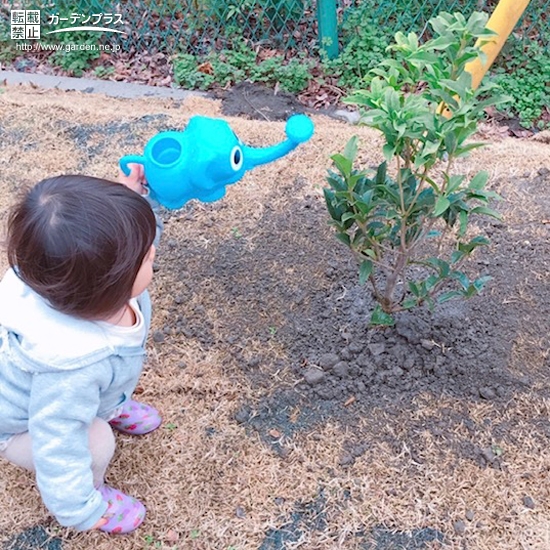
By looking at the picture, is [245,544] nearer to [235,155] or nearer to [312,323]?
[312,323]

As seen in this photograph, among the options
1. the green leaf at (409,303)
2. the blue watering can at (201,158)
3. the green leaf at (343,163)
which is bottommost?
the green leaf at (409,303)

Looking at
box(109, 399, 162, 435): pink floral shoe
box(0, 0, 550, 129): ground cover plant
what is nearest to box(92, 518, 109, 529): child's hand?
box(109, 399, 162, 435): pink floral shoe

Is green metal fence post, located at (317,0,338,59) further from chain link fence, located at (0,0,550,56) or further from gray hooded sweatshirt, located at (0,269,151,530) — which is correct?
gray hooded sweatshirt, located at (0,269,151,530)

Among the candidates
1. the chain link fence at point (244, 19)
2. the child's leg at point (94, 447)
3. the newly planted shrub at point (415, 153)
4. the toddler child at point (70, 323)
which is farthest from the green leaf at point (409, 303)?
the chain link fence at point (244, 19)

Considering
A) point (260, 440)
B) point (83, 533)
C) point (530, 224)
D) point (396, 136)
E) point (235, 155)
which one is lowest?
point (83, 533)

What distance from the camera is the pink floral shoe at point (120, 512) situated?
191cm

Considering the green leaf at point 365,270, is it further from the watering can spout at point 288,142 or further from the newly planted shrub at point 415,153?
the watering can spout at point 288,142

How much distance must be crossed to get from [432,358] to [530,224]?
969 millimetres

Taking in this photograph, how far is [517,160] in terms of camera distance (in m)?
3.39

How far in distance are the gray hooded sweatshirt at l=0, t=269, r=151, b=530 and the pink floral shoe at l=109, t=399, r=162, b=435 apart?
50cm

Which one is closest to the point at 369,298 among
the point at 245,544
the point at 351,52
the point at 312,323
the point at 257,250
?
the point at 312,323

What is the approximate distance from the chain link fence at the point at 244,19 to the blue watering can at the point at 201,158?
297 cm

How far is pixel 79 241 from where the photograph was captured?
140 centimetres

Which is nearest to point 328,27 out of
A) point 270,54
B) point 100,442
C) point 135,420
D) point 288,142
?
point 270,54
